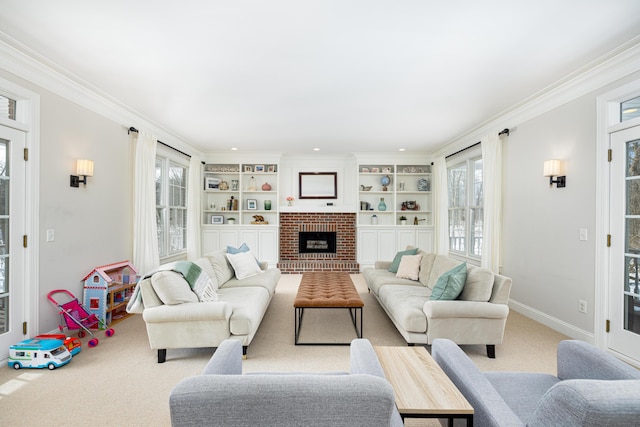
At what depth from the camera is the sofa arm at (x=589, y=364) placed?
1331mm

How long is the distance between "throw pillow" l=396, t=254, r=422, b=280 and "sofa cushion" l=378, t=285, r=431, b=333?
424 millimetres

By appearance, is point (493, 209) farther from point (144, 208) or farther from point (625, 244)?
point (144, 208)

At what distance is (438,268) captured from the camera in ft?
12.6

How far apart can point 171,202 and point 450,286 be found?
4781 millimetres

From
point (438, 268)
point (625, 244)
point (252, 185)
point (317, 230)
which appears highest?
point (252, 185)

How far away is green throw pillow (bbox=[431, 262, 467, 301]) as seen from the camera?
9.37ft

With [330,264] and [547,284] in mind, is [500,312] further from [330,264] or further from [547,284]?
[330,264]

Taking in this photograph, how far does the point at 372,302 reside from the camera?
4.55 m

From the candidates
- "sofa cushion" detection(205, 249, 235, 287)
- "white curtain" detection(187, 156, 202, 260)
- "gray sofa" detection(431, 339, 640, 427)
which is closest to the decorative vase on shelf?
"white curtain" detection(187, 156, 202, 260)

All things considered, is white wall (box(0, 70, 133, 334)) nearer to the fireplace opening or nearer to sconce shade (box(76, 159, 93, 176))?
sconce shade (box(76, 159, 93, 176))

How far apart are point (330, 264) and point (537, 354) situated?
4.44 metres

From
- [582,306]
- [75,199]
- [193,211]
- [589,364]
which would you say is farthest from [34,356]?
[582,306]

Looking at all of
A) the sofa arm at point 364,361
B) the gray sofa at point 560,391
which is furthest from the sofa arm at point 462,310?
the sofa arm at point 364,361

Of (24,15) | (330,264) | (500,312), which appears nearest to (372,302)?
(500,312)
